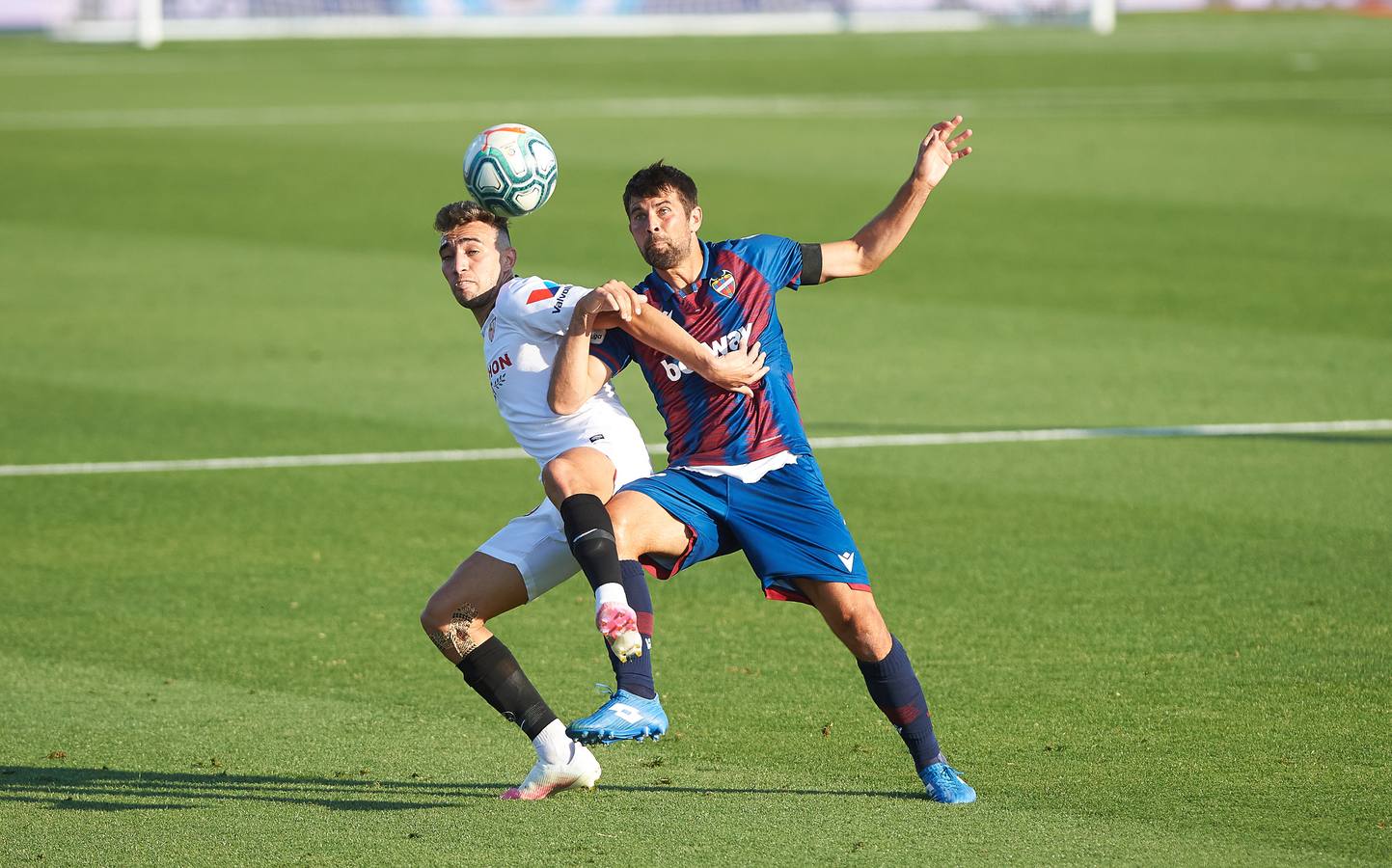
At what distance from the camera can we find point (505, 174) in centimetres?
724

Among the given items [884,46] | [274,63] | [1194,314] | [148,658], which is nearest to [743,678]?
[148,658]

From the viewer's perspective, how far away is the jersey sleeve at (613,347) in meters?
6.95

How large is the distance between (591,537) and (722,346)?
94 cm

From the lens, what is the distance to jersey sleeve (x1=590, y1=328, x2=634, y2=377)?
6.95 m

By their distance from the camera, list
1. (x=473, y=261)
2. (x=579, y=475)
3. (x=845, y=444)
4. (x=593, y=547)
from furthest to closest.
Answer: (x=845, y=444) < (x=473, y=261) < (x=579, y=475) < (x=593, y=547)

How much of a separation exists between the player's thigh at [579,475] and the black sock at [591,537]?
0.13 metres

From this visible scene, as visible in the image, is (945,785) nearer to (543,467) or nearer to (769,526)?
(769,526)

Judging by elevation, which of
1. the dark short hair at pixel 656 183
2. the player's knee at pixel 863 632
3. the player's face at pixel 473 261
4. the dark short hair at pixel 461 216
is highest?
A: the dark short hair at pixel 656 183

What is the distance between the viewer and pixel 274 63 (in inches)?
1682

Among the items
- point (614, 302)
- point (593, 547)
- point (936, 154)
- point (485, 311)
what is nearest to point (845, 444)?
point (936, 154)

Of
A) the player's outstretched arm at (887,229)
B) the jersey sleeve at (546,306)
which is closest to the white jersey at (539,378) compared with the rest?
the jersey sleeve at (546,306)

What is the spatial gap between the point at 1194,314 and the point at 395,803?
11413 mm

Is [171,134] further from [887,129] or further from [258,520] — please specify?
[258,520]

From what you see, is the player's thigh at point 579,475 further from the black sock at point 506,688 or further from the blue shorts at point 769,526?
the black sock at point 506,688
